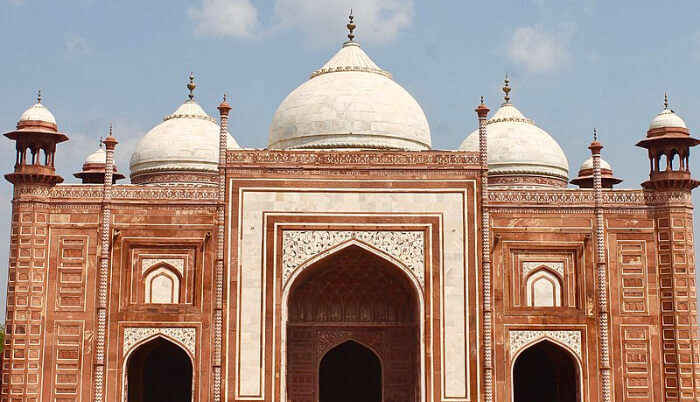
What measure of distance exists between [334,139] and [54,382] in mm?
5815

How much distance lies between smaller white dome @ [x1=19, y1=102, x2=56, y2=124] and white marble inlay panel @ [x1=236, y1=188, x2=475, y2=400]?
11.2 feet

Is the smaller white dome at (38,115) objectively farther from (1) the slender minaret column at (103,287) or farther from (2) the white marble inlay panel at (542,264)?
(2) the white marble inlay panel at (542,264)

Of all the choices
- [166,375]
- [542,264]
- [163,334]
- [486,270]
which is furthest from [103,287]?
[542,264]

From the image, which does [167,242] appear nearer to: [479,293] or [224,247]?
[224,247]

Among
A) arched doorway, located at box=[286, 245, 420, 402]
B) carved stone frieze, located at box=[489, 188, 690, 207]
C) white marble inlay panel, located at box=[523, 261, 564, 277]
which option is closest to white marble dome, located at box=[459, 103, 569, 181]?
carved stone frieze, located at box=[489, 188, 690, 207]

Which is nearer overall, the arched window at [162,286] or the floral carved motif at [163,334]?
the floral carved motif at [163,334]

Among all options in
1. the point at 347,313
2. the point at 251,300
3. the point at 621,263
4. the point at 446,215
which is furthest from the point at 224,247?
the point at 621,263

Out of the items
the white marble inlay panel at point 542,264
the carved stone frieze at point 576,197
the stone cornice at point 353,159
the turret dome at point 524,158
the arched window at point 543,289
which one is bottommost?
the arched window at point 543,289

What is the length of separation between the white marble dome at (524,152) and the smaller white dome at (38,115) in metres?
8.24

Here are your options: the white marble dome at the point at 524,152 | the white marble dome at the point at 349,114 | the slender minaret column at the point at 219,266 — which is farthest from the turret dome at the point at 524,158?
the slender minaret column at the point at 219,266

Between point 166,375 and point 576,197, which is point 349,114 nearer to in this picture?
point 576,197

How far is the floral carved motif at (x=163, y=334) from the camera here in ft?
48.3

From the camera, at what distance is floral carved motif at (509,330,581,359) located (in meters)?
14.9

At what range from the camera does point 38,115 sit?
50.6 feet
